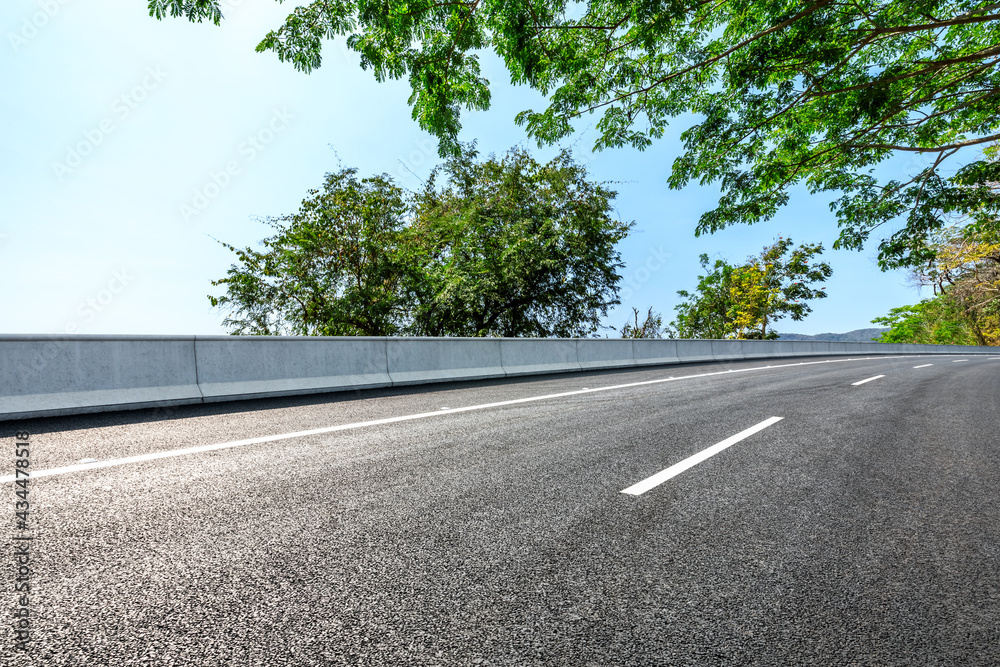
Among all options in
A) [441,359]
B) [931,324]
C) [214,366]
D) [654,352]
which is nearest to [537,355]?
[441,359]

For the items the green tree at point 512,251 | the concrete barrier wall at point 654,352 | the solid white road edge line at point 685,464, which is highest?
the green tree at point 512,251

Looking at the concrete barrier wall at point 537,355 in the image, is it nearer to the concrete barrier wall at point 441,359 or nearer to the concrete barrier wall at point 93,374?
the concrete barrier wall at point 441,359

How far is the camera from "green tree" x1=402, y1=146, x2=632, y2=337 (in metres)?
22.1

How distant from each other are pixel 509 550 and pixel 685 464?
2.23 m

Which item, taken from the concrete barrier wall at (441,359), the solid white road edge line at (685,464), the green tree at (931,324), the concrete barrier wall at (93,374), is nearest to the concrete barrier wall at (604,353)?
the concrete barrier wall at (441,359)

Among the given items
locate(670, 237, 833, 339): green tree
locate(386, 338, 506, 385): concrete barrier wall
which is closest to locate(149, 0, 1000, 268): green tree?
locate(386, 338, 506, 385): concrete barrier wall

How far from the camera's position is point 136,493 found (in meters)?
3.22

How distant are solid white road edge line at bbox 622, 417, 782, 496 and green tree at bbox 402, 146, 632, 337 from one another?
→ 54.7 feet

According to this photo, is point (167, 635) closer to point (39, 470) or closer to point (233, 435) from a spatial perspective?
point (39, 470)

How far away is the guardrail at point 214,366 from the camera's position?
19.7 ft

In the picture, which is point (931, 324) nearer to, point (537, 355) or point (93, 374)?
point (537, 355)

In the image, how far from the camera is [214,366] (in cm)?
753

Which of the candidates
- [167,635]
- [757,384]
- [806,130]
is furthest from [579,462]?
[806,130]

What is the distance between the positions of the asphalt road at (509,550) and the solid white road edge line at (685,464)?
75 millimetres
